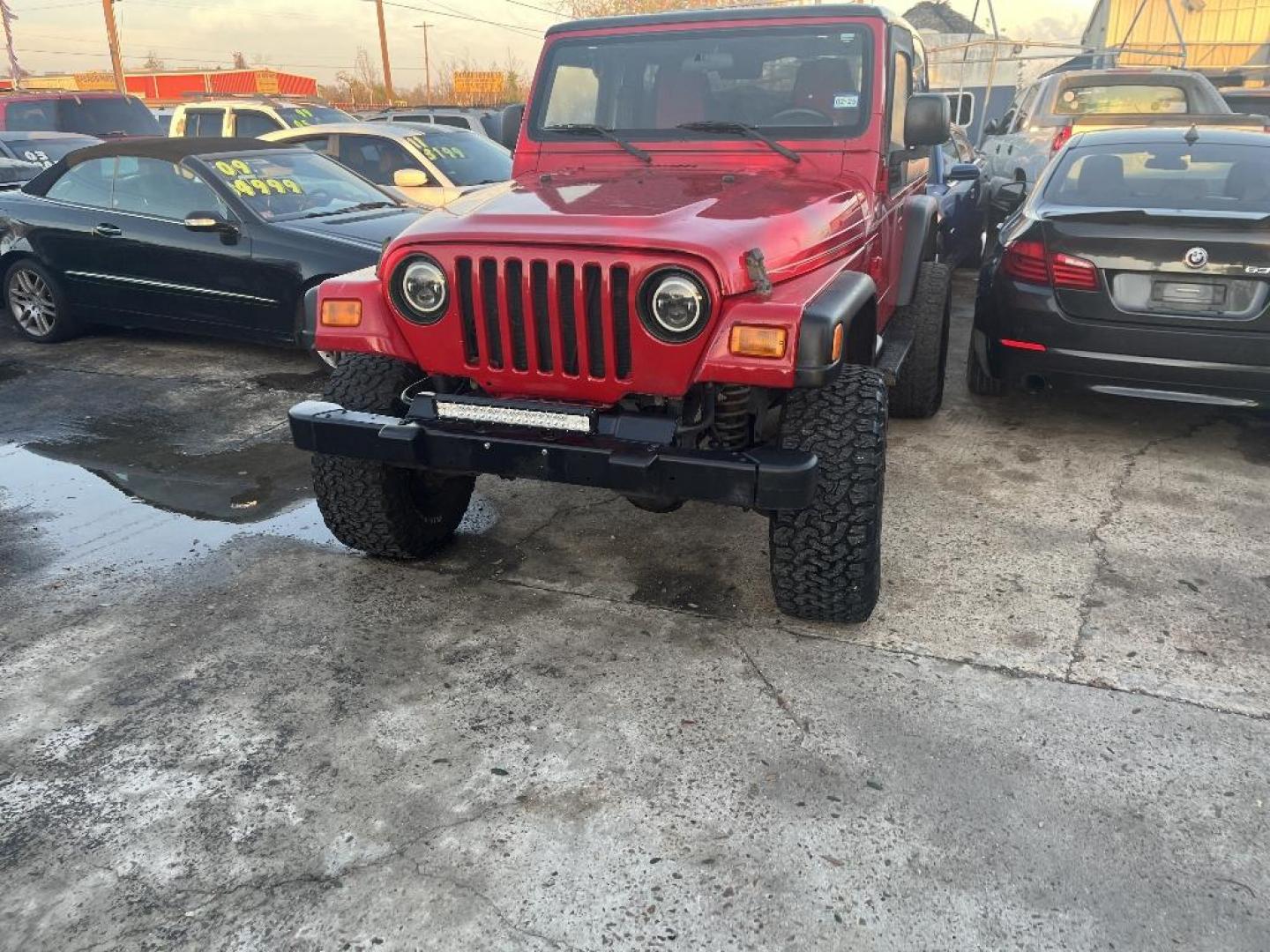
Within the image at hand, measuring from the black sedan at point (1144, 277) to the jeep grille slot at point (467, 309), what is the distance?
3.04 m

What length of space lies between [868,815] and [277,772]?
1.59 m

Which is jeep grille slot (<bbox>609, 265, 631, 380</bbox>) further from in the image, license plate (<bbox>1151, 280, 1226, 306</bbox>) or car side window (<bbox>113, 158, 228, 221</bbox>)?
car side window (<bbox>113, 158, 228, 221</bbox>)

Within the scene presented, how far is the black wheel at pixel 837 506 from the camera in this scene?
3025 millimetres

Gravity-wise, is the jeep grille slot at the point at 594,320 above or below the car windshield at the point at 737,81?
below

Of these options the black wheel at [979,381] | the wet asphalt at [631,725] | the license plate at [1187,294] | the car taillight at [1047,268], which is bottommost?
the wet asphalt at [631,725]

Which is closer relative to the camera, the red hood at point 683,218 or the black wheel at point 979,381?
the red hood at point 683,218

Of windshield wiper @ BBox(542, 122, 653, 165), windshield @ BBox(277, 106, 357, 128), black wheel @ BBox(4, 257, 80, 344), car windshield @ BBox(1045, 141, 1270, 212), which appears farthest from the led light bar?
windshield @ BBox(277, 106, 357, 128)

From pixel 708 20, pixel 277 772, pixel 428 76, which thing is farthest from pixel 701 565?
pixel 428 76

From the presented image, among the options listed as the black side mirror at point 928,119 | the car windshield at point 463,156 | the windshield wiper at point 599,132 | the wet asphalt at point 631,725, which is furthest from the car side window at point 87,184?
the black side mirror at point 928,119

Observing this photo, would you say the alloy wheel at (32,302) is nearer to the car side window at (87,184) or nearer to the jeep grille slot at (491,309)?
the car side window at (87,184)

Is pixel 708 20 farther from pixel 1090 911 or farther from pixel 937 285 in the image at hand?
pixel 1090 911

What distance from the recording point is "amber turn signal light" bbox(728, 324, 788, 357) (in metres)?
2.81

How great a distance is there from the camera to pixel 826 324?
9.25 ft

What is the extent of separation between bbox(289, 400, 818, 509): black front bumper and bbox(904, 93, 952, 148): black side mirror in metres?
1.89
